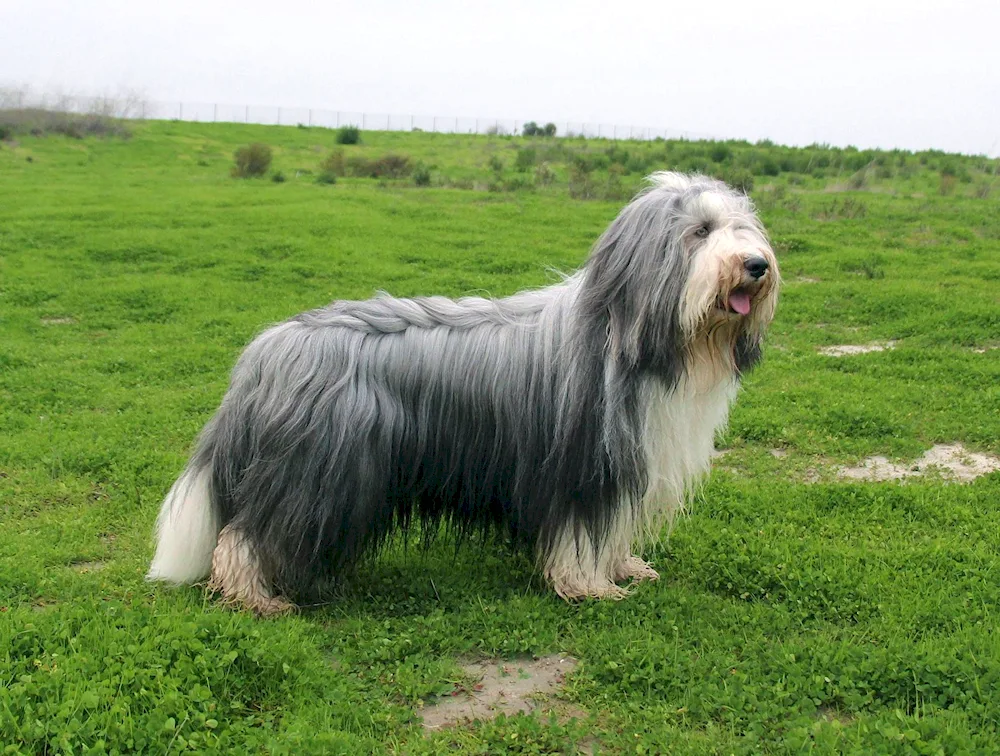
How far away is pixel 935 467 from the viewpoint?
682cm

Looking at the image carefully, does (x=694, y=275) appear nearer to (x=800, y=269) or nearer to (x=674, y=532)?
(x=674, y=532)

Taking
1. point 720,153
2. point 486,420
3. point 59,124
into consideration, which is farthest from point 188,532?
point 59,124

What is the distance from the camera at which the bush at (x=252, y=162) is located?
2655 centimetres

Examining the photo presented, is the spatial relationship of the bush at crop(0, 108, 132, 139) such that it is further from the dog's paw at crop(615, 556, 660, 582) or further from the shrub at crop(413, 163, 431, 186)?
the dog's paw at crop(615, 556, 660, 582)

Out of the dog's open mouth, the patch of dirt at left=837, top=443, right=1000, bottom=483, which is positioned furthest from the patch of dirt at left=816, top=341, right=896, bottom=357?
the dog's open mouth

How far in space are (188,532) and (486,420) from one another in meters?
1.59

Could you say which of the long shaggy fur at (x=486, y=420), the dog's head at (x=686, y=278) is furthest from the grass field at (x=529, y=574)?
the dog's head at (x=686, y=278)

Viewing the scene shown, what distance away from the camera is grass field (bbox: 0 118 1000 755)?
12.2 ft

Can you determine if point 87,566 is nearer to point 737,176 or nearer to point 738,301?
point 738,301

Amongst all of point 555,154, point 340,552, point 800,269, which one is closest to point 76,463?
point 340,552

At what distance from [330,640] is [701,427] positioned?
6.78 feet

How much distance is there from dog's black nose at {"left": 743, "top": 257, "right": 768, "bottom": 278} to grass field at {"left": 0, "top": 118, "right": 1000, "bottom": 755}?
1727 millimetres

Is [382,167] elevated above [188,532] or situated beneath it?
elevated above

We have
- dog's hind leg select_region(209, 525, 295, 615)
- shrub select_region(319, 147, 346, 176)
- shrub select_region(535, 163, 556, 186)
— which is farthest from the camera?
shrub select_region(319, 147, 346, 176)
